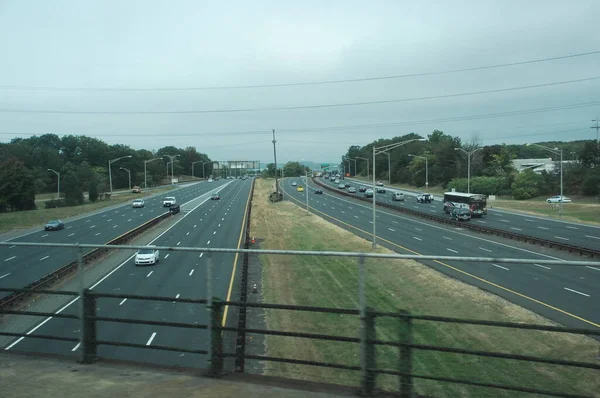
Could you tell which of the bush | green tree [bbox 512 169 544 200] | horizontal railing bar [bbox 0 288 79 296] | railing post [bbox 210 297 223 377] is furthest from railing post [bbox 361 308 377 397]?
green tree [bbox 512 169 544 200]

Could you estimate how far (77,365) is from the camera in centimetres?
688

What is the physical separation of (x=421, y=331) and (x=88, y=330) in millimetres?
4515

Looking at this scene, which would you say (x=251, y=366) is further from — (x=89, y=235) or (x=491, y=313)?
(x=89, y=235)

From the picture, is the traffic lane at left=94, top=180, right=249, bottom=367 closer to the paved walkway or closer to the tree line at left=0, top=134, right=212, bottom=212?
the paved walkway

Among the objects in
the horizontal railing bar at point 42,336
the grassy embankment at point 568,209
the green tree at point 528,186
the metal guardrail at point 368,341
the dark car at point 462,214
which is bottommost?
the grassy embankment at point 568,209

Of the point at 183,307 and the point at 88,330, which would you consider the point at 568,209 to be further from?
the point at 88,330

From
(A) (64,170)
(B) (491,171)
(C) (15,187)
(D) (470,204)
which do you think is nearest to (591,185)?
(B) (491,171)

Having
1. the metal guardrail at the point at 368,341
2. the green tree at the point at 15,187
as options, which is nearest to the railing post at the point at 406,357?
the metal guardrail at the point at 368,341

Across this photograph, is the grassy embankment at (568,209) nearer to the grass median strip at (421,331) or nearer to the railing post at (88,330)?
the grass median strip at (421,331)

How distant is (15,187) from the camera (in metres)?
70.4

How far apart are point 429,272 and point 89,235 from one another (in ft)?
125

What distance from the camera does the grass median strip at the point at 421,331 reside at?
5176mm

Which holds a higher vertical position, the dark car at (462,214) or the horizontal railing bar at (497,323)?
the horizontal railing bar at (497,323)

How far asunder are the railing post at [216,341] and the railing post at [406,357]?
225 cm
